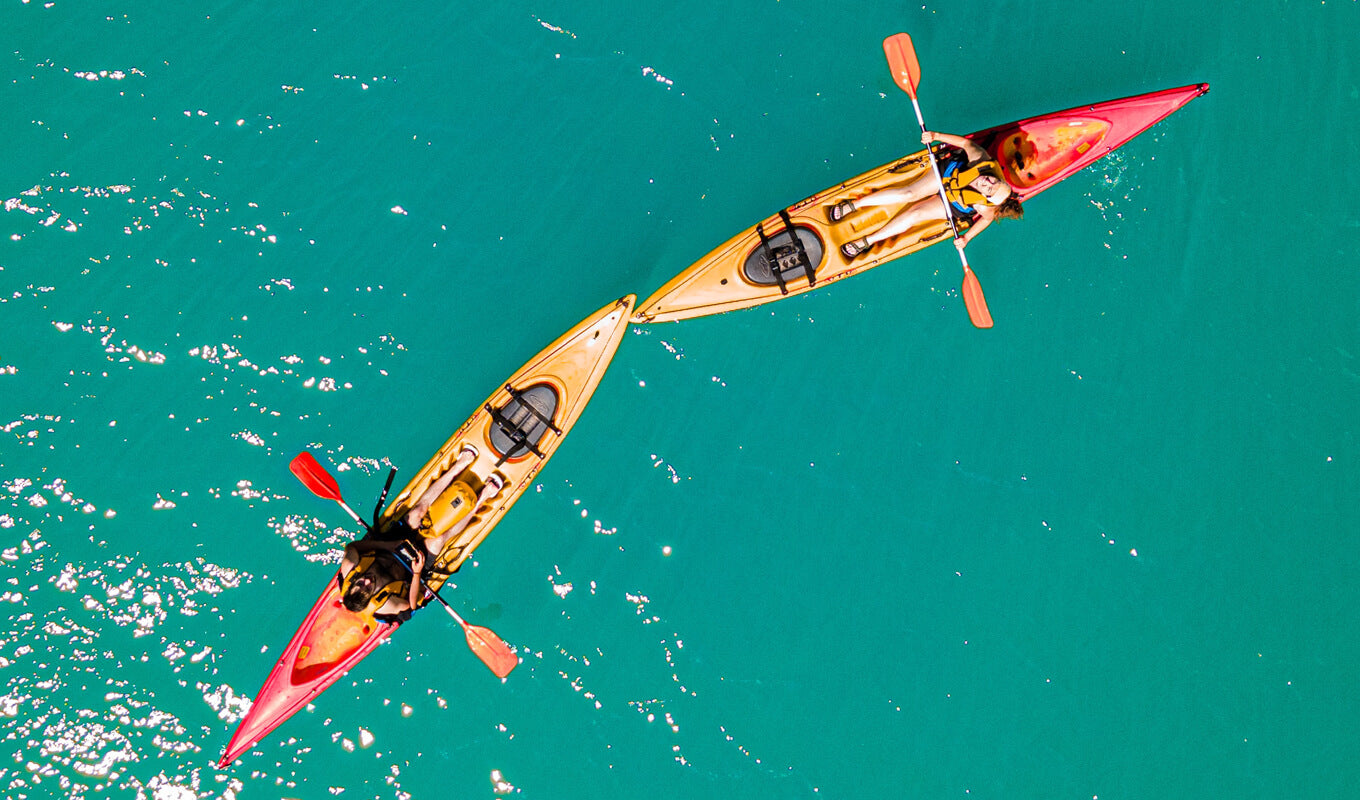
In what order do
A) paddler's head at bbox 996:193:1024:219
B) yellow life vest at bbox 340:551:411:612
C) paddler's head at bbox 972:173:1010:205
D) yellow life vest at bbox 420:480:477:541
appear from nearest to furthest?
1. yellow life vest at bbox 340:551:411:612
2. paddler's head at bbox 972:173:1010:205
3. paddler's head at bbox 996:193:1024:219
4. yellow life vest at bbox 420:480:477:541

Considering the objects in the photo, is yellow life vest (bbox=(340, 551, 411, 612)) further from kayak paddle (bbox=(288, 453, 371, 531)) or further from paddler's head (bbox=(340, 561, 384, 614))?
kayak paddle (bbox=(288, 453, 371, 531))

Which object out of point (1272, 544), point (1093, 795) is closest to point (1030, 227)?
point (1272, 544)

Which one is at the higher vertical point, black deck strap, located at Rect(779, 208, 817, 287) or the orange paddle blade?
black deck strap, located at Rect(779, 208, 817, 287)

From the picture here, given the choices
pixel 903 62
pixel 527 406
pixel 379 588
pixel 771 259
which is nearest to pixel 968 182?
pixel 903 62

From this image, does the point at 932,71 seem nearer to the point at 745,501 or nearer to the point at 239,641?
the point at 745,501

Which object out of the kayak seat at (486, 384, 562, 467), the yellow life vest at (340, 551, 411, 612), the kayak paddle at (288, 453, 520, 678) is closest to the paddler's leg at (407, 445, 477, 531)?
the kayak seat at (486, 384, 562, 467)

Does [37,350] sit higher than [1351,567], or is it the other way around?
[37,350]

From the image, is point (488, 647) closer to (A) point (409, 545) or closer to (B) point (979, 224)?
(A) point (409, 545)
